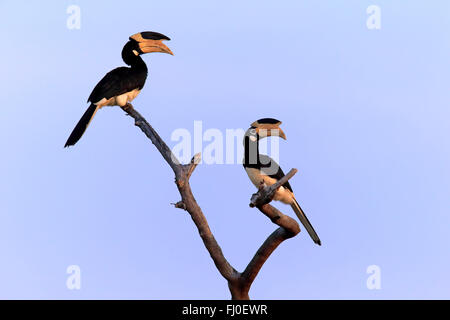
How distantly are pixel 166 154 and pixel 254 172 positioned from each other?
1190mm

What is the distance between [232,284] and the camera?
297 inches

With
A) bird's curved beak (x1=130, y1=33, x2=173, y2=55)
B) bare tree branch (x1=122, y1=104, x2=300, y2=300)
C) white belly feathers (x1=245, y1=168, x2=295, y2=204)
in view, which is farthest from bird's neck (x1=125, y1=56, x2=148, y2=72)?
white belly feathers (x1=245, y1=168, x2=295, y2=204)

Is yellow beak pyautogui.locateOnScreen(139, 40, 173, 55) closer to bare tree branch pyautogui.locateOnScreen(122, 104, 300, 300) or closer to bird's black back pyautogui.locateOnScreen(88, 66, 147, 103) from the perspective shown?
bird's black back pyautogui.locateOnScreen(88, 66, 147, 103)

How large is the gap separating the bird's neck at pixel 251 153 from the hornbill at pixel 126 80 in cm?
187

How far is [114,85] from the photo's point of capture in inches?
314

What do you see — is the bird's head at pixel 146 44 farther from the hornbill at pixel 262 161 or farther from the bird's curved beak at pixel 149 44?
the hornbill at pixel 262 161

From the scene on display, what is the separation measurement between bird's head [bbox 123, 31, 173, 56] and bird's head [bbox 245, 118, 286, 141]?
1.85 meters

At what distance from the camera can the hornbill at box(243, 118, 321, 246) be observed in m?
7.31

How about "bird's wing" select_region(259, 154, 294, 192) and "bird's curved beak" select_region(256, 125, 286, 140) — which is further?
"bird's wing" select_region(259, 154, 294, 192)

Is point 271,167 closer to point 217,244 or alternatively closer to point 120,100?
point 217,244

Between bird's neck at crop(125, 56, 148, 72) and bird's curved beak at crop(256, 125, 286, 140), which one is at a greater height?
bird's neck at crop(125, 56, 148, 72)

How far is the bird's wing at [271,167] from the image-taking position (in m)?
7.42
